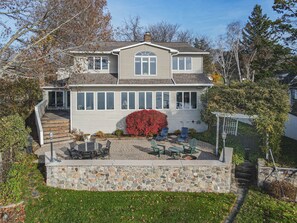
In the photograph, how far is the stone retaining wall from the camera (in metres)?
11.1

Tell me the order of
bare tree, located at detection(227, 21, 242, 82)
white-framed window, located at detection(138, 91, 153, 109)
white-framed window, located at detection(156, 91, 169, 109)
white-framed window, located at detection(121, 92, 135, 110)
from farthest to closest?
bare tree, located at detection(227, 21, 242, 82), white-framed window, located at detection(156, 91, 169, 109), white-framed window, located at detection(138, 91, 153, 109), white-framed window, located at detection(121, 92, 135, 110)

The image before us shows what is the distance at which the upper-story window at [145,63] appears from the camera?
19.6m

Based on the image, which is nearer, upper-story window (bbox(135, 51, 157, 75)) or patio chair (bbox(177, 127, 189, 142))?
patio chair (bbox(177, 127, 189, 142))

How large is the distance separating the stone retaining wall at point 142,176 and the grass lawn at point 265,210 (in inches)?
53.0

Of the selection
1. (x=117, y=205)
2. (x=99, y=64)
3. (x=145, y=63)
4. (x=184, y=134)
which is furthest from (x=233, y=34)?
(x=117, y=205)

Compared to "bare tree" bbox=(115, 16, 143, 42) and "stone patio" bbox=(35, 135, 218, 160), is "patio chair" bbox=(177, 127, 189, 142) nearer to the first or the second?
"stone patio" bbox=(35, 135, 218, 160)

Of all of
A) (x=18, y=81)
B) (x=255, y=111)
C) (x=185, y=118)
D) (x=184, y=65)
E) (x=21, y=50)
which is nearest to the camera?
(x=21, y=50)

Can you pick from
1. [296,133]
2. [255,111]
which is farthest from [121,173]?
[296,133]

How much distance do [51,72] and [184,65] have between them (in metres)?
12.1

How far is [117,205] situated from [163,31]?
4629 cm

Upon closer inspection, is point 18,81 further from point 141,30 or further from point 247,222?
point 141,30

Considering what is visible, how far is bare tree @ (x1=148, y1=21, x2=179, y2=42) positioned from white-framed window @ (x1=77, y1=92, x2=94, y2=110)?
34.6 metres

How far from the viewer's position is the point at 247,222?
28.7ft

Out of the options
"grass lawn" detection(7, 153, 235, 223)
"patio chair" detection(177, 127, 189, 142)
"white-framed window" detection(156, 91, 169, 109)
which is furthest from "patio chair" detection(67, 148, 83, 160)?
"white-framed window" detection(156, 91, 169, 109)
